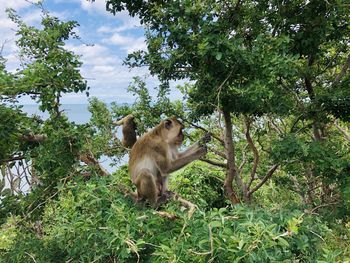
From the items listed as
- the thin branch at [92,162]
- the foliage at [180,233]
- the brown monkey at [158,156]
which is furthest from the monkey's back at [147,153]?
the foliage at [180,233]

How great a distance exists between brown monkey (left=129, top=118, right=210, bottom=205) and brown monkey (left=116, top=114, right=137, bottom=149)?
0.12 metres

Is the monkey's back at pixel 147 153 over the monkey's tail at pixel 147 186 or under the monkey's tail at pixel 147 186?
over

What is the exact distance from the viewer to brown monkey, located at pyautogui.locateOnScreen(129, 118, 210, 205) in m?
4.98

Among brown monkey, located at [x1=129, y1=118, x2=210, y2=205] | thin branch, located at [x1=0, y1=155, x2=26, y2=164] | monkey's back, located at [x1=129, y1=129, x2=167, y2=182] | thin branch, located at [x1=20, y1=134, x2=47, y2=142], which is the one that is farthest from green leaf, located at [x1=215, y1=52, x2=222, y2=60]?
thin branch, located at [x1=0, y1=155, x2=26, y2=164]

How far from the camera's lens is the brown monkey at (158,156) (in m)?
4.98

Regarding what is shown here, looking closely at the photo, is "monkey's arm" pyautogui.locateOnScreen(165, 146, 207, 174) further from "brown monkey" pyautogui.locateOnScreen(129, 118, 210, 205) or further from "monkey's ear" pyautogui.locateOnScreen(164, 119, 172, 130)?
"monkey's ear" pyautogui.locateOnScreen(164, 119, 172, 130)

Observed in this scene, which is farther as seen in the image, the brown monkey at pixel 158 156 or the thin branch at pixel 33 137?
the brown monkey at pixel 158 156

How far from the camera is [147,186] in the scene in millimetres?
4941

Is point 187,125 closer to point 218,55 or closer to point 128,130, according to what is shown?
point 128,130

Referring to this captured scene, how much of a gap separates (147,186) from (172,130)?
0.90 meters

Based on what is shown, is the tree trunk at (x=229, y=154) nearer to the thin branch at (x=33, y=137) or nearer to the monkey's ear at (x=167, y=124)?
the monkey's ear at (x=167, y=124)

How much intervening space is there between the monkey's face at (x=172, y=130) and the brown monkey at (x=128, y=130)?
445mm

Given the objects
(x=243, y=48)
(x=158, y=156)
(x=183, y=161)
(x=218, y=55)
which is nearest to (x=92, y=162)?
(x=158, y=156)

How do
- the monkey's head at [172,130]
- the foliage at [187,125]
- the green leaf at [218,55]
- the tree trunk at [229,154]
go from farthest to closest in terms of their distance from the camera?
the tree trunk at [229,154]
the monkey's head at [172,130]
the green leaf at [218,55]
the foliage at [187,125]
